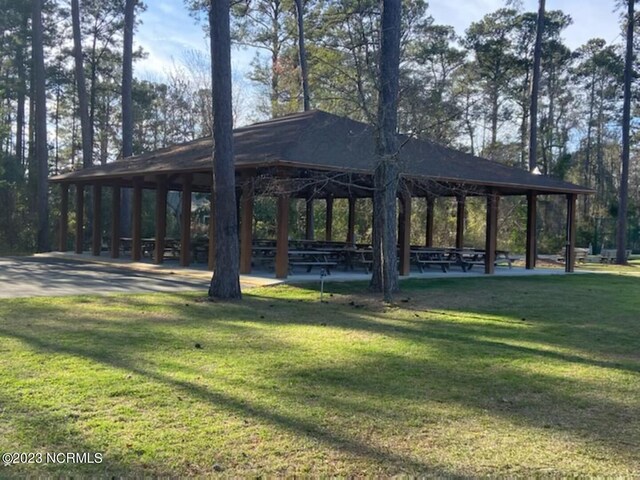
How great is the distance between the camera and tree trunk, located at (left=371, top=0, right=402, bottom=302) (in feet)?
35.0

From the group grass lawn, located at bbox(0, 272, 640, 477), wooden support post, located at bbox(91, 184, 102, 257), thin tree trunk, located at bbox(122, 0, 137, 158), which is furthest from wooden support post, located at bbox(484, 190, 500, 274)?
thin tree trunk, located at bbox(122, 0, 137, 158)

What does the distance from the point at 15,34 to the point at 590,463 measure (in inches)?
1268

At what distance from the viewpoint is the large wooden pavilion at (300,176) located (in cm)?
1327

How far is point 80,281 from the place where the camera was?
12.7 m

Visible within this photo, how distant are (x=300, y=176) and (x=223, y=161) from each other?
17.0ft

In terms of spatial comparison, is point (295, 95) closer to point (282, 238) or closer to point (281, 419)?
point (282, 238)

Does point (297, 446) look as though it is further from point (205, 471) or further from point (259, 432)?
point (205, 471)

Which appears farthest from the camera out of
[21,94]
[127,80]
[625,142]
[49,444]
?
[21,94]

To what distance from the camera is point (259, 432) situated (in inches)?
151

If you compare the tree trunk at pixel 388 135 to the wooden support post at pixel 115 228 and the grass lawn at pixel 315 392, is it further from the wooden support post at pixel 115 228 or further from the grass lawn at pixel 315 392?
the wooden support post at pixel 115 228

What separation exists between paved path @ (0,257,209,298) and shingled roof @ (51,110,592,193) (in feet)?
9.19

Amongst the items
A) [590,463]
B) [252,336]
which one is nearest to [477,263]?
[252,336]

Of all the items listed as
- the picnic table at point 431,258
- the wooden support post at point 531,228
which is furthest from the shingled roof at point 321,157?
the picnic table at point 431,258

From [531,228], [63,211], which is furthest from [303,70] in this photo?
[531,228]
